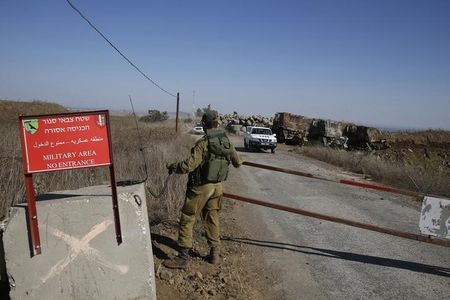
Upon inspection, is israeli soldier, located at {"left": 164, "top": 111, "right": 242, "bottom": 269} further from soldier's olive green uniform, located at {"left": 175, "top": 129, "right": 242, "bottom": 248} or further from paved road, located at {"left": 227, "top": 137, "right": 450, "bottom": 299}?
paved road, located at {"left": 227, "top": 137, "right": 450, "bottom": 299}

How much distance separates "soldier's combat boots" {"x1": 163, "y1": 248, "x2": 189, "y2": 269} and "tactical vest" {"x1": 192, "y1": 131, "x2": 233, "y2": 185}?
0.89 meters

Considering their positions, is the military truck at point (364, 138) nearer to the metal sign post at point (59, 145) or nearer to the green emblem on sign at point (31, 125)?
the metal sign post at point (59, 145)

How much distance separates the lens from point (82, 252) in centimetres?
349

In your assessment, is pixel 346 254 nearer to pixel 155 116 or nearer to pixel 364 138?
pixel 364 138

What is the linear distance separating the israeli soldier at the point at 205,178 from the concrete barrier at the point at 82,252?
103 centimetres

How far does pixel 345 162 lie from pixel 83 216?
17550mm

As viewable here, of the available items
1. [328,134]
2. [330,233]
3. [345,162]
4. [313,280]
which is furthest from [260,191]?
[328,134]

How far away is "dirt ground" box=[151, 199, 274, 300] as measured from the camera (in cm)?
430

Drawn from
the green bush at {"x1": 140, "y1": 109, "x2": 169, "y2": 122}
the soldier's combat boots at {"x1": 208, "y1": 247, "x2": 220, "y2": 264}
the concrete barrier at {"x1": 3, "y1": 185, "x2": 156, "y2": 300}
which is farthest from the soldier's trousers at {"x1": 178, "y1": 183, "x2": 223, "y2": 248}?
the green bush at {"x1": 140, "y1": 109, "x2": 169, "y2": 122}

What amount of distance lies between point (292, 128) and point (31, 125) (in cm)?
3405

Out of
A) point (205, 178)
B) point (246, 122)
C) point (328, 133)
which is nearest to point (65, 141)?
point (205, 178)

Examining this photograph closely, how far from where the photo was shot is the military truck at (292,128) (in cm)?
3562

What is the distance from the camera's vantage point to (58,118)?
325cm

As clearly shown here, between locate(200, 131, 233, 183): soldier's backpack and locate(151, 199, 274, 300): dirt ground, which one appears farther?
locate(200, 131, 233, 183): soldier's backpack
